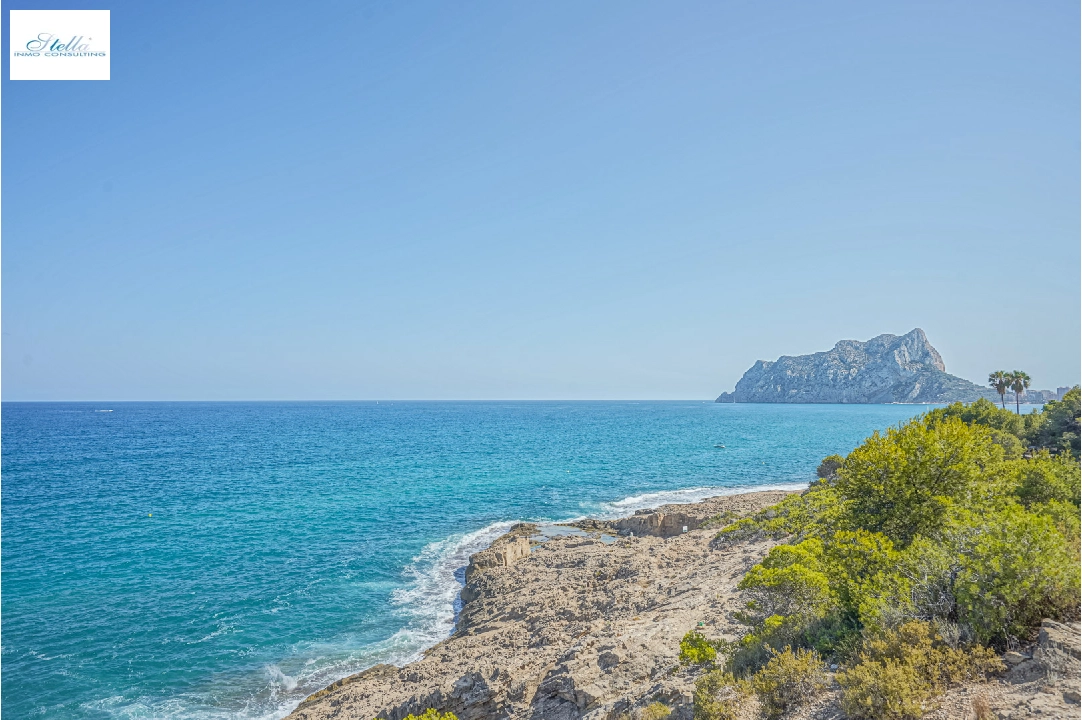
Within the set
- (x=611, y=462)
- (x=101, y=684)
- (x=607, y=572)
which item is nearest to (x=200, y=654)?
(x=101, y=684)

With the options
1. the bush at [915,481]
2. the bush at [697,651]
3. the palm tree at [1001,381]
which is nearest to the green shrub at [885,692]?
the bush at [697,651]

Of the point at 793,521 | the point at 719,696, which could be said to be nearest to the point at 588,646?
the point at 719,696

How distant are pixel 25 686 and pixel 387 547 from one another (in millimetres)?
18638

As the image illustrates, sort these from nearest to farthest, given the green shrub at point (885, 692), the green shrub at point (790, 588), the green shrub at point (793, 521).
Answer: the green shrub at point (885, 692), the green shrub at point (790, 588), the green shrub at point (793, 521)

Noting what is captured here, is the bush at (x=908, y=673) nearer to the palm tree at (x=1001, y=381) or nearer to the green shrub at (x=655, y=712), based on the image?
the green shrub at (x=655, y=712)

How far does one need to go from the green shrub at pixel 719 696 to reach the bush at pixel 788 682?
346 millimetres

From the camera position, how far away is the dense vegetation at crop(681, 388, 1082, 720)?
32.3ft

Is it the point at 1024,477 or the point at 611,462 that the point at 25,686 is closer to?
the point at 1024,477

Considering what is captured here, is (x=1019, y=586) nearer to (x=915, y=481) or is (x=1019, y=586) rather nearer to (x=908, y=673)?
(x=908, y=673)

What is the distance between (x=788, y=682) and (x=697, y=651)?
316cm

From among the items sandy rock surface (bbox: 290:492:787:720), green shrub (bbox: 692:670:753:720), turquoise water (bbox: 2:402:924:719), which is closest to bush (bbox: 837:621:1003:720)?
green shrub (bbox: 692:670:753:720)

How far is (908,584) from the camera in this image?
A: 11.6m

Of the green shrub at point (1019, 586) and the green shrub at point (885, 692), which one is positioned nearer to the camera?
the green shrub at point (885, 692)

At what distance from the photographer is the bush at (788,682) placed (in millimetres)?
10688
